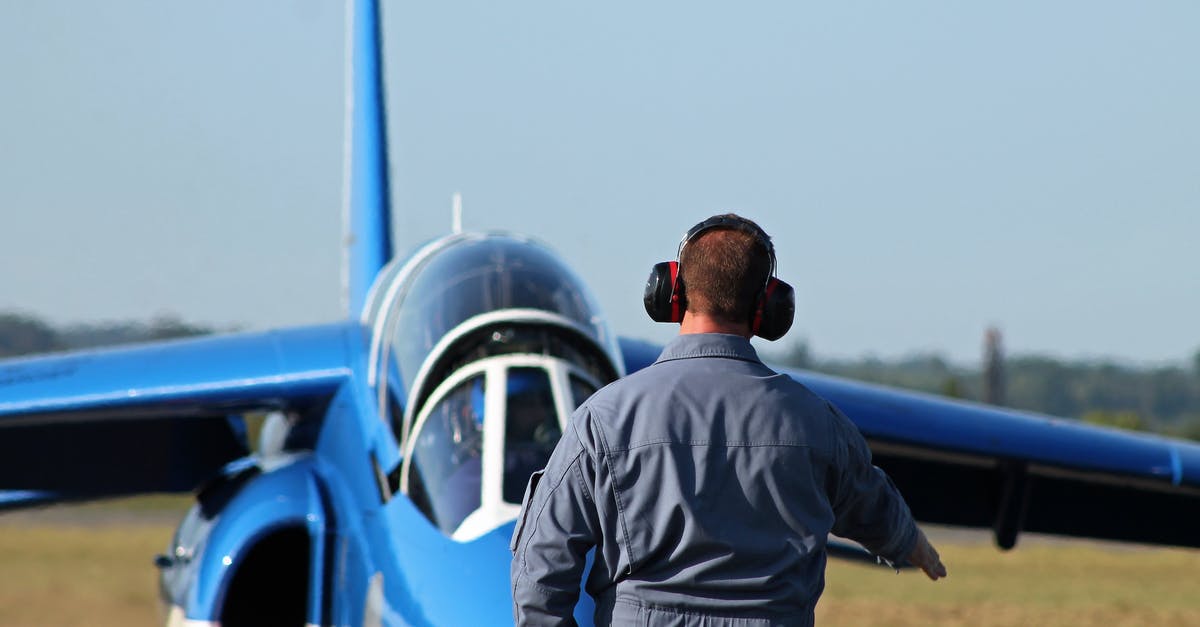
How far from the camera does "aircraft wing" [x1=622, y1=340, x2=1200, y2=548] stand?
8.64 m

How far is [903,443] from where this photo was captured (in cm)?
858

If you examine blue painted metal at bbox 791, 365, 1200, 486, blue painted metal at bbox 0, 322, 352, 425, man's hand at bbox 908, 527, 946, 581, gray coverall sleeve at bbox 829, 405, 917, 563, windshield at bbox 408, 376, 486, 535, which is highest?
gray coverall sleeve at bbox 829, 405, 917, 563

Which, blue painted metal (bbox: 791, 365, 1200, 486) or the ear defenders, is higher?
the ear defenders

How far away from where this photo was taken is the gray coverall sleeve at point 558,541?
2.91 metres

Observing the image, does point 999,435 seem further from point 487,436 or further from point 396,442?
point 487,436

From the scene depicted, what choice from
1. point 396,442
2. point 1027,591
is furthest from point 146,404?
point 1027,591

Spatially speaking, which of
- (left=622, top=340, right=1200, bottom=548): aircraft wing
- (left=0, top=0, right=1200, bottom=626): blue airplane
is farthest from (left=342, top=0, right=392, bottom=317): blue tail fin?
(left=622, top=340, right=1200, bottom=548): aircraft wing

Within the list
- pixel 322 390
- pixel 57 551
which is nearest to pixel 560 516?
pixel 322 390

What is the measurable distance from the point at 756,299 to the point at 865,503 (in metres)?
0.52

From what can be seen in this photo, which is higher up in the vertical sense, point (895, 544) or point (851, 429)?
point (851, 429)

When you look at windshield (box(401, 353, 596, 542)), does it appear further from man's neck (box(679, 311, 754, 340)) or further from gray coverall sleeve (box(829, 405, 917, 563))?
man's neck (box(679, 311, 754, 340))

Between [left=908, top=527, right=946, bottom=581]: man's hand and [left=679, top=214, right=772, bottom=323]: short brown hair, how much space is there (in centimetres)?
70

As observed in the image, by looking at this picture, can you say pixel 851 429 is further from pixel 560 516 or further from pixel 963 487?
pixel 963 487

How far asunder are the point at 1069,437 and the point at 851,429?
20.3 ft
